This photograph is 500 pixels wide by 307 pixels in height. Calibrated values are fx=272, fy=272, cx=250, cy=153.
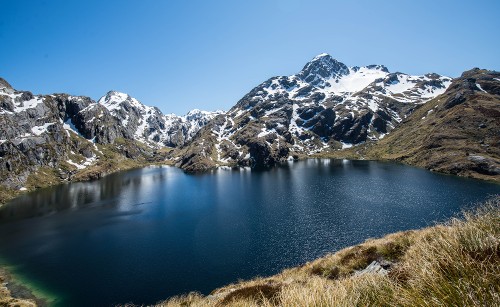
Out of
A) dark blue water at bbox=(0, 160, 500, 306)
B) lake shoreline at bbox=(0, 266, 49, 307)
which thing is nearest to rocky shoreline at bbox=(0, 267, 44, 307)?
lake shoreline at bbox=(0, 266, 49, 307)

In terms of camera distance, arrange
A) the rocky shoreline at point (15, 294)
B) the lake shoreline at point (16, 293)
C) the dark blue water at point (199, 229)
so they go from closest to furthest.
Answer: the rocky shoreline at point (15, 294) → the lake shoreline at point (16, 293) → the dark blue water at point (199, 229)

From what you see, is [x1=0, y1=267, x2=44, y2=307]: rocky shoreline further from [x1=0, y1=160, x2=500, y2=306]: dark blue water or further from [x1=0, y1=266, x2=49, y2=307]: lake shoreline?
[x1=0, y1=160, x2=500, y2=306]: dark blue water

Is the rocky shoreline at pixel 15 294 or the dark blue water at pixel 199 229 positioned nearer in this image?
the rocky shoreline at pixel 15 294

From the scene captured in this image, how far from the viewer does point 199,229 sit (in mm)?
91250

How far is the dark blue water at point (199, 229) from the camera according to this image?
199 ft

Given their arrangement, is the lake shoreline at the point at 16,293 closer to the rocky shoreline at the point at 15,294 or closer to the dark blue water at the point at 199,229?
the rocky shoreline at the point at 15,294

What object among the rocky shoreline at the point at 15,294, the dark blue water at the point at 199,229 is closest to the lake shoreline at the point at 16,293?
the rocky shoreline at the point at 15,294

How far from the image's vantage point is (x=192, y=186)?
604ft

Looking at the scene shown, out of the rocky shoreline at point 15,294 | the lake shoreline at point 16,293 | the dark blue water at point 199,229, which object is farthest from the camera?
the dark blue water at point 199,229

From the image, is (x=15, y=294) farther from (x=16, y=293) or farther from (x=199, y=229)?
(x=199, y=229)

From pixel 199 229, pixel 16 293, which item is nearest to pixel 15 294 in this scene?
pixel 16 293

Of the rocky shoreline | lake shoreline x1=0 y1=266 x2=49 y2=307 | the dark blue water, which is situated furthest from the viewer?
the dark blue water

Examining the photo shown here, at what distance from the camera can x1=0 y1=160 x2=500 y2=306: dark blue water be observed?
60.7 metres

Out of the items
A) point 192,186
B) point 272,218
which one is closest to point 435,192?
point 272,218
